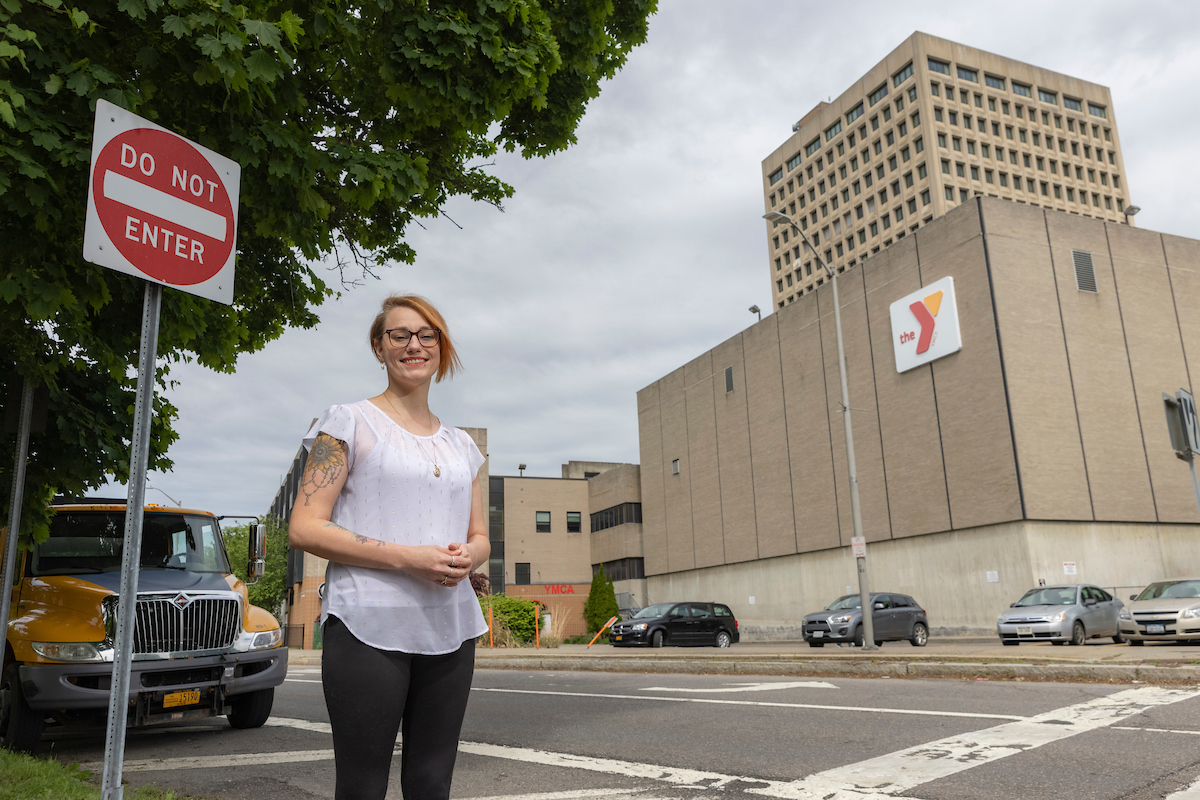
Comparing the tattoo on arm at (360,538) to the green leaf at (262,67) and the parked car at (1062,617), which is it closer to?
the green leaf at (262,67)

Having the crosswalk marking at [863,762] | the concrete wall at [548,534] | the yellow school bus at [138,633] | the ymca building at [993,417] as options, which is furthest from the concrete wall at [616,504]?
the crosswalk marking at [863,762]

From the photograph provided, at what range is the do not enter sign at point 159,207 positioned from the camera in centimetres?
316

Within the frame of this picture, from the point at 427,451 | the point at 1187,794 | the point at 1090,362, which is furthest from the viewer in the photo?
the point at 1090,362

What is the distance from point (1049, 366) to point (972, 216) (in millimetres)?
6074

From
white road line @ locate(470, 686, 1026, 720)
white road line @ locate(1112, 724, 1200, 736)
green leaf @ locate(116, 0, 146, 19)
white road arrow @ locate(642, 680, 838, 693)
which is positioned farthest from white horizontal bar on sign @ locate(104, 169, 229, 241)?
white road arrow @ locate(642, 680, 838, 693)

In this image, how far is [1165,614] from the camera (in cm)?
1878

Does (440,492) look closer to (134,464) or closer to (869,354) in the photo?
(134,464)

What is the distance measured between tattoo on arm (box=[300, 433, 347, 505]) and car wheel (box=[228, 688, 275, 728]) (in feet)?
23.9

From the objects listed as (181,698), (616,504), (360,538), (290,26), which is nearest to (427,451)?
(360,538)

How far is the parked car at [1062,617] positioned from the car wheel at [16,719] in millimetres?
20201

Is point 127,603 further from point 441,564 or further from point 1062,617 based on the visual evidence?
point 1062,617

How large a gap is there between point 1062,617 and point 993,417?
431 inches

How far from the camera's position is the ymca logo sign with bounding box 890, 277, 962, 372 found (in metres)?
32.0

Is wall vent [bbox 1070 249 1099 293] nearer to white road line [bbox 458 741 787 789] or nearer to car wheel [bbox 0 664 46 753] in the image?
white road line [bbox 458 741 787 789]
